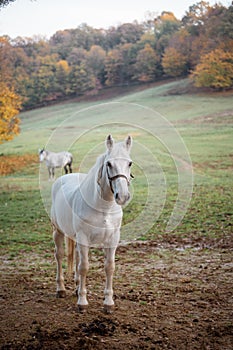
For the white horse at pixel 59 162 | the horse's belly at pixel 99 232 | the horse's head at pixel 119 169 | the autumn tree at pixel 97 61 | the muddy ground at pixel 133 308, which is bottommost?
the muddy ground at pixel 133 308

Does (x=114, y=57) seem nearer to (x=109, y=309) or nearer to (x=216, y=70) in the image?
(x=216, y=70)

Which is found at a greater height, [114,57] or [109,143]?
[114,57]

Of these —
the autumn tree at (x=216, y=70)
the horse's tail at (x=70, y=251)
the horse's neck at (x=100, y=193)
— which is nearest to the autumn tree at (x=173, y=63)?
the autumn tree at (x=216, y=70)

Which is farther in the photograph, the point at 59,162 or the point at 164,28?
the point at 164,28

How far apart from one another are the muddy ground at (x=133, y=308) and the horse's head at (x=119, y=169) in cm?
102

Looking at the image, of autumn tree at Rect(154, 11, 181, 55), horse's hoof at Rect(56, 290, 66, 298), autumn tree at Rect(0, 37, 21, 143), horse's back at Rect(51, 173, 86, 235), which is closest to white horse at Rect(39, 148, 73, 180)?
autumn tree at Rect(0, 37, 21, 143)

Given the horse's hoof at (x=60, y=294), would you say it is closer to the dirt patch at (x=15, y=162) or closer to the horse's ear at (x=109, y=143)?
the horse's ear at (x=109, y=143)

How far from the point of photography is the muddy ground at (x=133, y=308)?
2826 mm

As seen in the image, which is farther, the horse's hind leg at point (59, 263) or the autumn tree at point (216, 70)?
the autumn tree at point (216, 70)

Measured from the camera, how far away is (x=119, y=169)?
2.78m

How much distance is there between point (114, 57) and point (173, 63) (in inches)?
90.7

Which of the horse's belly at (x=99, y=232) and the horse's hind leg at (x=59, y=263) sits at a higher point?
the horse's belly at (x=99, y=232)

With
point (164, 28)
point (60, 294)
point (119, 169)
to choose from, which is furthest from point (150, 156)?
point (164, 28)

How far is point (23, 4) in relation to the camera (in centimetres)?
1173
